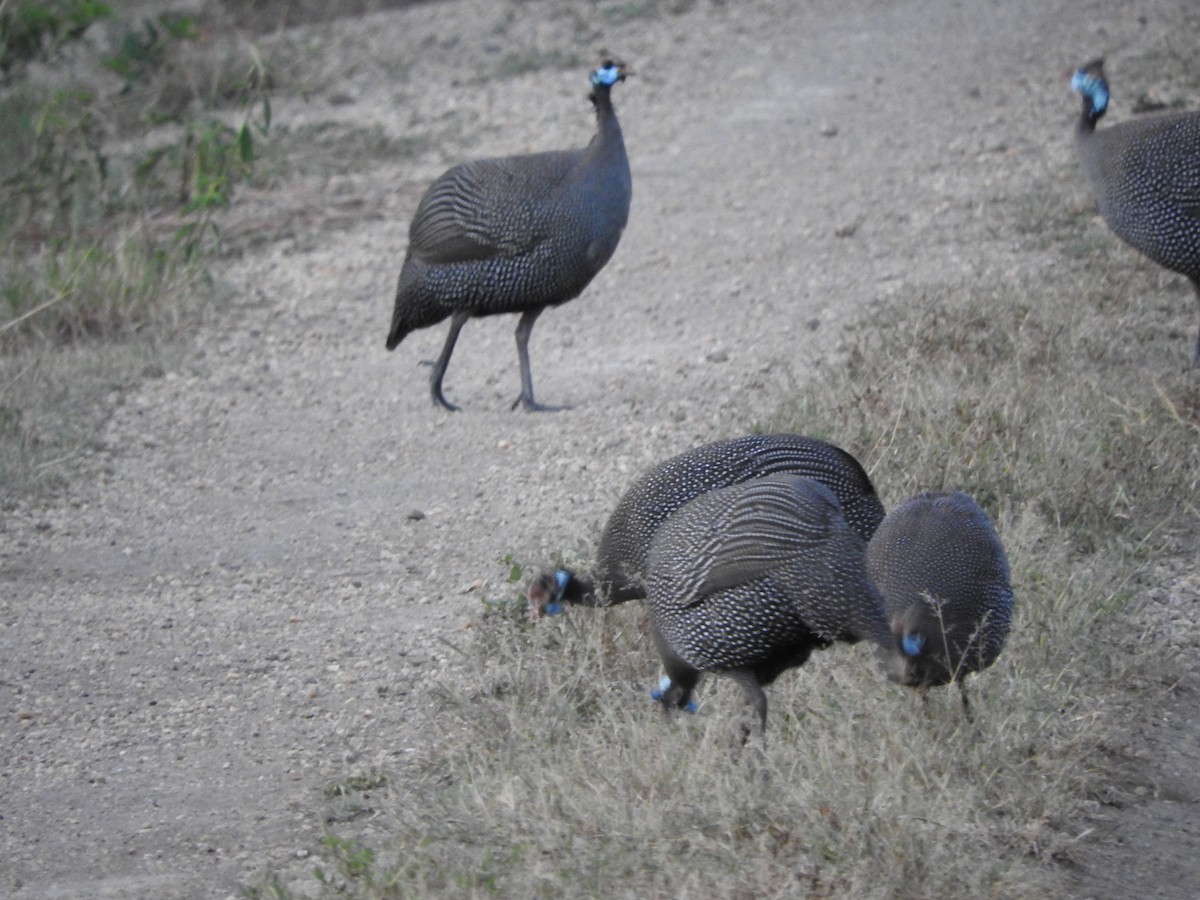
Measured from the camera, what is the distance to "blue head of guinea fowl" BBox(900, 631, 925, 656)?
10.9 ft

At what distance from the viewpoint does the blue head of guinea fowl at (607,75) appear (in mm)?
6453

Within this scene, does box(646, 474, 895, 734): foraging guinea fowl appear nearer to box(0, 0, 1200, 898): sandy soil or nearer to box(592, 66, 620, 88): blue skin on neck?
box(0, 0, 1200, 898): sandy soil

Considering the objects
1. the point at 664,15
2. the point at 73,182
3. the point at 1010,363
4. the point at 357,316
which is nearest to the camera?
the point at 1010,363

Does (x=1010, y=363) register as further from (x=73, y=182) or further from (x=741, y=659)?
(x=73, y=182)

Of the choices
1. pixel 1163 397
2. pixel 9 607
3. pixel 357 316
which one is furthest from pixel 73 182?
pixel 1163 397

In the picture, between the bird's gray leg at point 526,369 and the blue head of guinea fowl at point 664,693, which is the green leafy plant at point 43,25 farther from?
the blue head of guinea fowl at point 664,693

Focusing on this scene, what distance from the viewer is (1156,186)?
5895 millimetres

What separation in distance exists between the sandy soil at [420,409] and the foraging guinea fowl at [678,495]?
→ 1.83 feet

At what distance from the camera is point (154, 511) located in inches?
230

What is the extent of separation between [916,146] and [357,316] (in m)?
3.31

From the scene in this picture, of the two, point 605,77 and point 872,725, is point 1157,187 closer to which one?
point 605,77

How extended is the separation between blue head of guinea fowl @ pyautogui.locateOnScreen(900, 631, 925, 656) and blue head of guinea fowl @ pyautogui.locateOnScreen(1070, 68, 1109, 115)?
3683 millimetres

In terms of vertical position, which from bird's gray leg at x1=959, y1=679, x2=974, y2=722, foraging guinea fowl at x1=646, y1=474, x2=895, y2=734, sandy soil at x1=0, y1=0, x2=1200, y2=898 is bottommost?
sandy soil at x1=0, y1=0, x2=1200, y2=898

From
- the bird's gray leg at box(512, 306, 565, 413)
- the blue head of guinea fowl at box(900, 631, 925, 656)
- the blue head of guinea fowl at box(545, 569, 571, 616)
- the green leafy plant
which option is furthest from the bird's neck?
the green leafy plant
